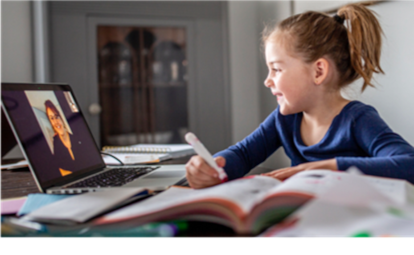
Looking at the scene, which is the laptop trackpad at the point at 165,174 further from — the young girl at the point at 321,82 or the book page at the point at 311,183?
the book page at the point at 311,183

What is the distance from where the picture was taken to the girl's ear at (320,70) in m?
0.84

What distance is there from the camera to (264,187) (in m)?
0.47

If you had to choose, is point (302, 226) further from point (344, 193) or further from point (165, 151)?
point (165, 151)

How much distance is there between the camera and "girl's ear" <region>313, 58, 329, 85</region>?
0.84m

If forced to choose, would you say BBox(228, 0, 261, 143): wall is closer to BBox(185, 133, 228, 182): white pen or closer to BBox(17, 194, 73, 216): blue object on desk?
BBox(185, 133, 228, 182): white pen

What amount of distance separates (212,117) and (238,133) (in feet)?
0.68

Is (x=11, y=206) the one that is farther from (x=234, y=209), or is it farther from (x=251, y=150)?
(x=251, y=150)

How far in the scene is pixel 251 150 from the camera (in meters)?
0.92

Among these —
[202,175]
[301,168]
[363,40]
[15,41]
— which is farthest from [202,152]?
[15,41]

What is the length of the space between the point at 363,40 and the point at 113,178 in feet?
2.16

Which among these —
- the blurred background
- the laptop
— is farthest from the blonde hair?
the blurred background

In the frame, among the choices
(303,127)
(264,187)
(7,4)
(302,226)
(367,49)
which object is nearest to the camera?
(302,226)

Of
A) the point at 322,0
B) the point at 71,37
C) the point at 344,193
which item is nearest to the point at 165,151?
the point at 344,193

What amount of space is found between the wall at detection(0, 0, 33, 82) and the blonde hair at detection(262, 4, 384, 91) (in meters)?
1.37
